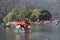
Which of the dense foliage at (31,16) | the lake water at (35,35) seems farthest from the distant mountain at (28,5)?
the lake water at (35,35)

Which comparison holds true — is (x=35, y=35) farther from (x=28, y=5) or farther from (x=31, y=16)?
(x=28, y=5)

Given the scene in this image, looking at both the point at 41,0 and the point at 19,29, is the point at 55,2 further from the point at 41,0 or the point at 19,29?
the point at 19,29

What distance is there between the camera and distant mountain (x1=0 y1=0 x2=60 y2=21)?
4535 inches

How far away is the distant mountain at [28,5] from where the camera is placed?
378 feet

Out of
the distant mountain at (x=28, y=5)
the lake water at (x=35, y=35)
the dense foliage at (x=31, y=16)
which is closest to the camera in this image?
the lake water at (x=35, y=35)

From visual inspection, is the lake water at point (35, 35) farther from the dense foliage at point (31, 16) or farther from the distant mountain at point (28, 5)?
the distant mountain at point (28, 5)

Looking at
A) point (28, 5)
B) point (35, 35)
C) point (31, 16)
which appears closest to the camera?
point (35, 35)

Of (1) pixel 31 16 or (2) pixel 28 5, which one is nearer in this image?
(1) pixel 31 16

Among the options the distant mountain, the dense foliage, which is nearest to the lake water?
the dense foliage

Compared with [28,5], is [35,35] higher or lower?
higher

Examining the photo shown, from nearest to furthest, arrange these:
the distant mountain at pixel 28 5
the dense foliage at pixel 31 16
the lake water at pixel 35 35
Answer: the lake water at pixel 35 35 < the dense foliage at pixel 31 16 < the distant mountain at pixel 28 5

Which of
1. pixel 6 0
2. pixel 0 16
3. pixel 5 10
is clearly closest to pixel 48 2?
pixel 6 0

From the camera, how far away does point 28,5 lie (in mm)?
121500

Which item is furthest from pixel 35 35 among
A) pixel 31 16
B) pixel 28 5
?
pixel 28 5
